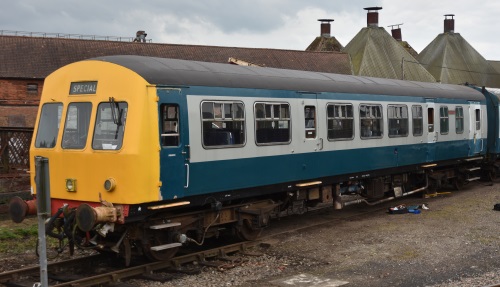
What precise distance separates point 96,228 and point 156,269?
1.25 meters

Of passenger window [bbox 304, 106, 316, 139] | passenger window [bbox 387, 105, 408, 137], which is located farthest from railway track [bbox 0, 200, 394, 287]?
passenger window [bbox 387, 105, 408, 137]

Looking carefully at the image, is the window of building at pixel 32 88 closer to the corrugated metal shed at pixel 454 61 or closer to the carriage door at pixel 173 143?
the carriage door at pixel 173 143

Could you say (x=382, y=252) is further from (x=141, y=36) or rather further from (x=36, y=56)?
(x=141, y=36)

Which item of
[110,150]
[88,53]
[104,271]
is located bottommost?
[104,271]

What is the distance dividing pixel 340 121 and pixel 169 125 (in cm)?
522

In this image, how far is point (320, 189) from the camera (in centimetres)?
1360

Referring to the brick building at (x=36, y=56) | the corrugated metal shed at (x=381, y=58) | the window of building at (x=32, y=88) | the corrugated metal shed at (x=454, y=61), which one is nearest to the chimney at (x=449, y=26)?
the corrugated metal shed at (x=454, y=61)

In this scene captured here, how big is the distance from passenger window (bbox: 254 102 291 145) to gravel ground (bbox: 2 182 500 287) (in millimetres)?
2140

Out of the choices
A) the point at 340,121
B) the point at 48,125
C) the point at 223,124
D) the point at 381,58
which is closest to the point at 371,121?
the point at 340,121

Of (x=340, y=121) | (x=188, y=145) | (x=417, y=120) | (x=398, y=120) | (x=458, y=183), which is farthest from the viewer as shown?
(x=458, y=183)

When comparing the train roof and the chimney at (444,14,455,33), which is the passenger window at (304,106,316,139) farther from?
the chimney at (444,14,455,33)

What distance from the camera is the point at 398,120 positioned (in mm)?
15664

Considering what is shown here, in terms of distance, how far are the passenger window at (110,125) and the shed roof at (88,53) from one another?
101 feet

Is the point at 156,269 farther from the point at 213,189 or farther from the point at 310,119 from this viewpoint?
the point at 310,119
